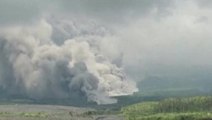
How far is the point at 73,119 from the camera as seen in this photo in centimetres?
17962

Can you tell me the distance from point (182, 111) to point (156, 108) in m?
14.5

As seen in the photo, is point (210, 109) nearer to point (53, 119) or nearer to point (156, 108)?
point (156, 108)

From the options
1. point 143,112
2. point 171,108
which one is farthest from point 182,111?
point 143,112

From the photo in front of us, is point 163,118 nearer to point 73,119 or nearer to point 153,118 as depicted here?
point 153,118

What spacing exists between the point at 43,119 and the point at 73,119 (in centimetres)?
1138

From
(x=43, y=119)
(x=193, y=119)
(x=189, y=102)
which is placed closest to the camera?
(x=193, y=119)

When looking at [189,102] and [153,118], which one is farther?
[189,102]

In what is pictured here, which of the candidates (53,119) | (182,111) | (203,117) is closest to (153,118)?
(203,117)

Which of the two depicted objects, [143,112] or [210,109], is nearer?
[210,109]

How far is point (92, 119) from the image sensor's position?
184 m

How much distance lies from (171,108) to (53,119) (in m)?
45.7

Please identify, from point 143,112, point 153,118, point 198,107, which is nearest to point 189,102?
point 198,107

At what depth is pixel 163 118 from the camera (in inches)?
5960

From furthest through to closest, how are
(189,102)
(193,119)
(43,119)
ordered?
(189,102), (43,119), (193,119)
